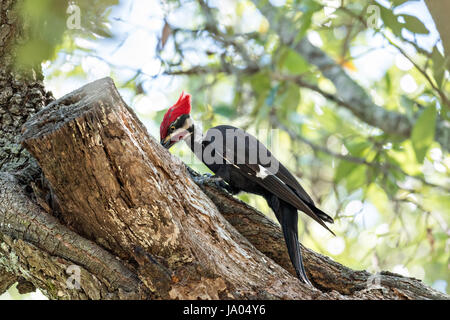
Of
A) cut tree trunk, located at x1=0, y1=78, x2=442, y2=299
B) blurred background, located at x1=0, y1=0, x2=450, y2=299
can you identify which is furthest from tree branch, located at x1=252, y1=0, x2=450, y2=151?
cut tree trunk, located at x1=0, y1=78, x2=442, y2=299

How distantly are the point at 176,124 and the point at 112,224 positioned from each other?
5.63ft

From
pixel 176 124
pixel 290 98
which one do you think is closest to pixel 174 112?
pixel 176 124

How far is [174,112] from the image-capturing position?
3.32 metres

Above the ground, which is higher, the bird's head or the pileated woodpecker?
the bird's head

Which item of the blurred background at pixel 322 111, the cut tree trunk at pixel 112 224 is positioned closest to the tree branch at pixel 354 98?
the blurred background at pixel 322 111

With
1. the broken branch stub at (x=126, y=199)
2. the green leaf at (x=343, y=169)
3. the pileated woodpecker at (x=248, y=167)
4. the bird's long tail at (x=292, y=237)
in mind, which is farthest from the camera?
the green leaf at (x=343, y=169)

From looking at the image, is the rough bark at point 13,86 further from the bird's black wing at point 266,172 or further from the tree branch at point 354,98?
the tree branch at point 354,98

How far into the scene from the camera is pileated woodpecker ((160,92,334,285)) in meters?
2.53

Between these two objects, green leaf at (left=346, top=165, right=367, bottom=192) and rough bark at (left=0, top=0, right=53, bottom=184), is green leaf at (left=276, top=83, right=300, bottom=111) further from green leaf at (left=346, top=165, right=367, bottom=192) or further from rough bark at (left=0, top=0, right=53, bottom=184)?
rough bark at (left=0, top=0, right=53, bottom=184)

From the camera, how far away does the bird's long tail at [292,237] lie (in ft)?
7.20

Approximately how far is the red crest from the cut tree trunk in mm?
1370
